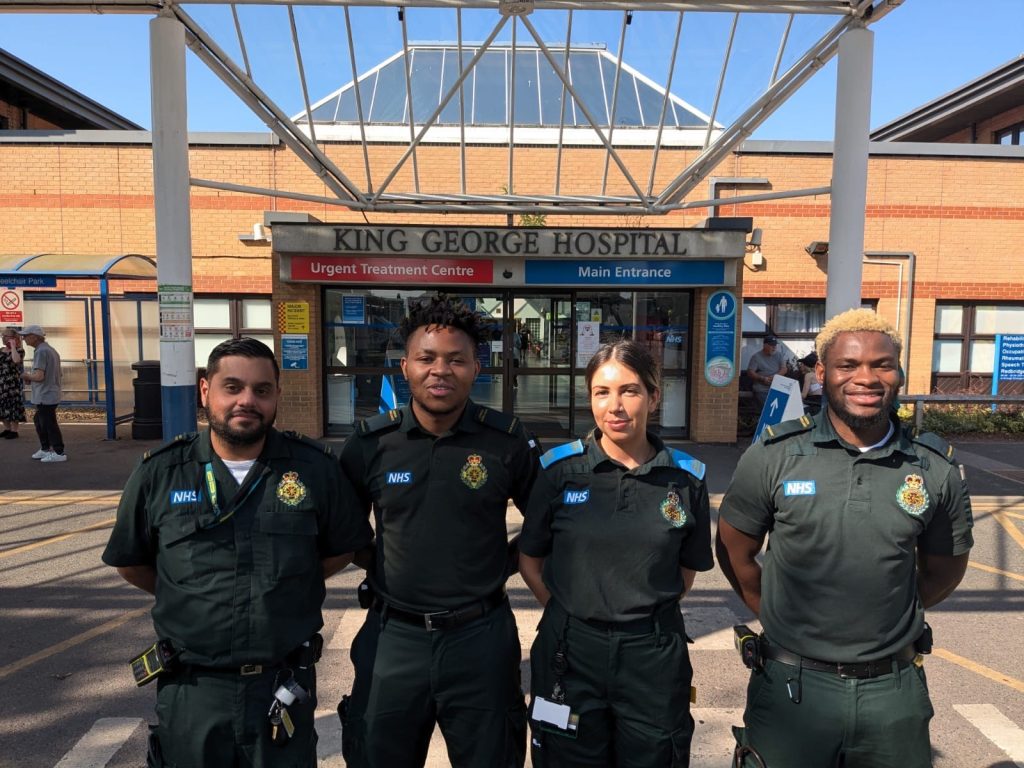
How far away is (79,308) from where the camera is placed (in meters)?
14.2

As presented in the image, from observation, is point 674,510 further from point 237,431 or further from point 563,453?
point 237,431

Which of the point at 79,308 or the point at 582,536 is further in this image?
the point at 79,308

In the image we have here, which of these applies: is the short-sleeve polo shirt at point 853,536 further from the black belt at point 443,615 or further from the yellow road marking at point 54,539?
the yellow road marking at point 54,539

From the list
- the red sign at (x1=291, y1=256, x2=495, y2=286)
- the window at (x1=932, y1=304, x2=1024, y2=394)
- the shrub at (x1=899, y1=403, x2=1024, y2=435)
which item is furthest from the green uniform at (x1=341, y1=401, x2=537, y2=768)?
the window at (x1=932, y1=304, x2=1024, y2=394)

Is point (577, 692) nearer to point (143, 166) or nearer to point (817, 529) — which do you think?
point (817, 529)

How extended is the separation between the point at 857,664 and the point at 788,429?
763 mm

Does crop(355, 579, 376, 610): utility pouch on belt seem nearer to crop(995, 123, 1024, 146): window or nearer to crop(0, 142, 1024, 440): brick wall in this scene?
crop(0, 142, 1024, 440): brick wall

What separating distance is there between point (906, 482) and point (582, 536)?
1.04 meters

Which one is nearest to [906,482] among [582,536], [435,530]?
[582,536]

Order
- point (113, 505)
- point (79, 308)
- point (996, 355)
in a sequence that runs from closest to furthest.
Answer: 1. point (113, 505)
2. point (996, 355)
3. point (79, 308)

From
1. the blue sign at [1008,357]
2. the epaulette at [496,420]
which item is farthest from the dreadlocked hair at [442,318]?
the blue sign at [1008,357]

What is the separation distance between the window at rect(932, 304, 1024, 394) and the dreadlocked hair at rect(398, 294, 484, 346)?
14.4 metres

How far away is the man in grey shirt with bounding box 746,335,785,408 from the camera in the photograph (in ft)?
38.1

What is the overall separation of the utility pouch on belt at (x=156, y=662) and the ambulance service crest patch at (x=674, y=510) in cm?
165
